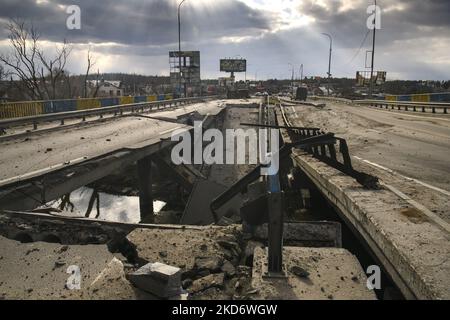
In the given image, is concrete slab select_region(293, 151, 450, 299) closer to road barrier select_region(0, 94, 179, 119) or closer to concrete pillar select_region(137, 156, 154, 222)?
concrete pillar select_region(137, 156, 154, 222)

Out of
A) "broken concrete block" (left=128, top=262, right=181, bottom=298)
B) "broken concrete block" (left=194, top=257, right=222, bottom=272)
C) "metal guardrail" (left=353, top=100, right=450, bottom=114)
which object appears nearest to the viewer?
"broken concrete block" (left=128, top=262, right=181, bottom=298)

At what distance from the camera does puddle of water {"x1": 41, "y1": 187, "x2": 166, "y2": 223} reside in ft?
52.4

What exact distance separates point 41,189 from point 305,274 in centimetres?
564

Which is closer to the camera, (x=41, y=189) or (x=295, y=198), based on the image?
(x=41, y=189)

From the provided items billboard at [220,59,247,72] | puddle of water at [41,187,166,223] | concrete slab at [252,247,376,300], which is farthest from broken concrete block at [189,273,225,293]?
billboard at [220,59,247,72]

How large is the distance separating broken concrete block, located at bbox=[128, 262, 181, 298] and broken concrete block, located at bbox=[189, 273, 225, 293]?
1.27 feet

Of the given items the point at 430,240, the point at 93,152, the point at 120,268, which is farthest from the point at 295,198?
the point at 120,268

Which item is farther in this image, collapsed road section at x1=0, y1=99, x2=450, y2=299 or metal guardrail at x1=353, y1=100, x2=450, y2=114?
metal guardrail at x1=353, y1=100, x2=450, y2=114

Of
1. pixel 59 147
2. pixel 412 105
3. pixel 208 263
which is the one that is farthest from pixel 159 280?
pixel 412 105

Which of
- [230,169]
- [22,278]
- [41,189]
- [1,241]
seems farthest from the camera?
[230,169]

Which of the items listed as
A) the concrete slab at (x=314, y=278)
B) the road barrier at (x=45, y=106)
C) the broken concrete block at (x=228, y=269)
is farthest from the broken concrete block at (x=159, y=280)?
the road barrier at (x=45, y=106)

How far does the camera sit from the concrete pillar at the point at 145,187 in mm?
15297

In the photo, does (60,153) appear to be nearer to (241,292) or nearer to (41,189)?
(41,189)

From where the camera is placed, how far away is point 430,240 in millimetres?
4551
